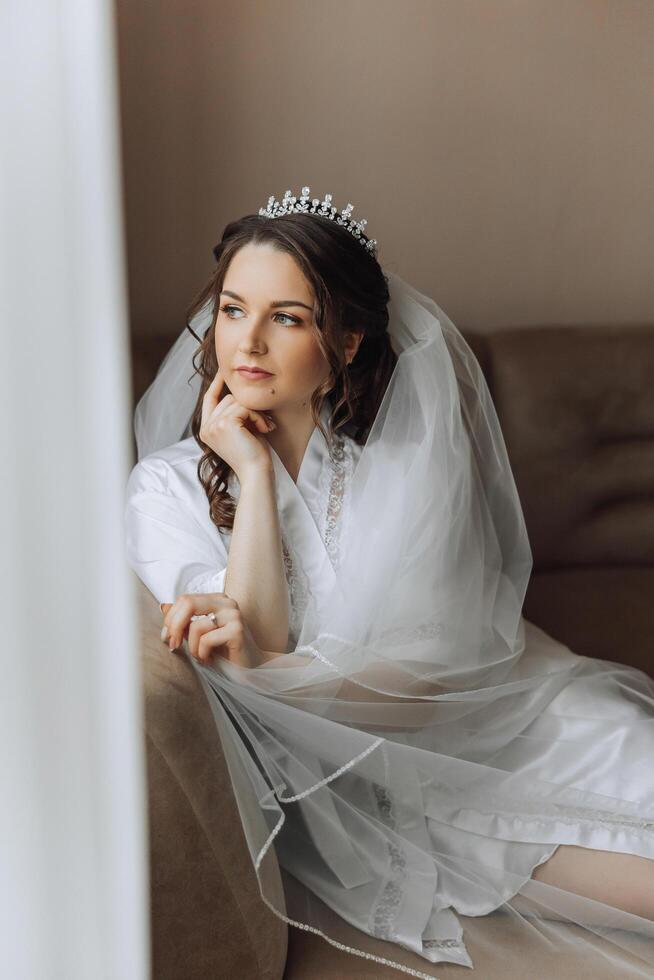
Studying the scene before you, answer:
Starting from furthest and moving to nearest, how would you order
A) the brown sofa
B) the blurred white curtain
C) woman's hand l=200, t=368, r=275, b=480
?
the brown sofa < woman's hand l=200, t=368, r=275, b=480 < the blurred white curtain

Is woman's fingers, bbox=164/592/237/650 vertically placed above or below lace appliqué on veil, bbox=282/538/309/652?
above

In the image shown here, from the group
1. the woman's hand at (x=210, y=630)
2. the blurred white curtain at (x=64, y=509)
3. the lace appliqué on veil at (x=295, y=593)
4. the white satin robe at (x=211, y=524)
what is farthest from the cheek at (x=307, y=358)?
the blurred white curtain at (x=64, y=509)

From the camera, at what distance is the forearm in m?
1.18

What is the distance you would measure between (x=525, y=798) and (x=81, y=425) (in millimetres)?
1085

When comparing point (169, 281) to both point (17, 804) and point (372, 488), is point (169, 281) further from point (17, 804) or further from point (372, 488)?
point (17, 804)

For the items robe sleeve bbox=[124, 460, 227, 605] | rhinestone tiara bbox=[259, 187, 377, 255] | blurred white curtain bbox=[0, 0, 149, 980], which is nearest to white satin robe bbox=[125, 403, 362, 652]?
robe sleeve bbox=[124, 460, 227, 605]

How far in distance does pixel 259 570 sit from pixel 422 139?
3.99 feet

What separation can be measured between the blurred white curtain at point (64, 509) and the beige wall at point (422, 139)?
1.75m

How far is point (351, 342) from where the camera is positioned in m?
1.35

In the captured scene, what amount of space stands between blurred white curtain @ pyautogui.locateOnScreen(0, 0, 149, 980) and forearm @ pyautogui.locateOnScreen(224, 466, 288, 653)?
3.01 feet

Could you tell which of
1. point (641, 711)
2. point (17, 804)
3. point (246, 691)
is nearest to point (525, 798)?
point (641, 711)

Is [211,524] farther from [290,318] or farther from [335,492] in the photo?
[290,318]

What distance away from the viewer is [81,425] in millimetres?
222

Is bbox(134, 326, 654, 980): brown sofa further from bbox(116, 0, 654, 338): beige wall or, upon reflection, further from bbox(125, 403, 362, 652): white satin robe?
bbox(125, 403, 362, 652): white satin robe
